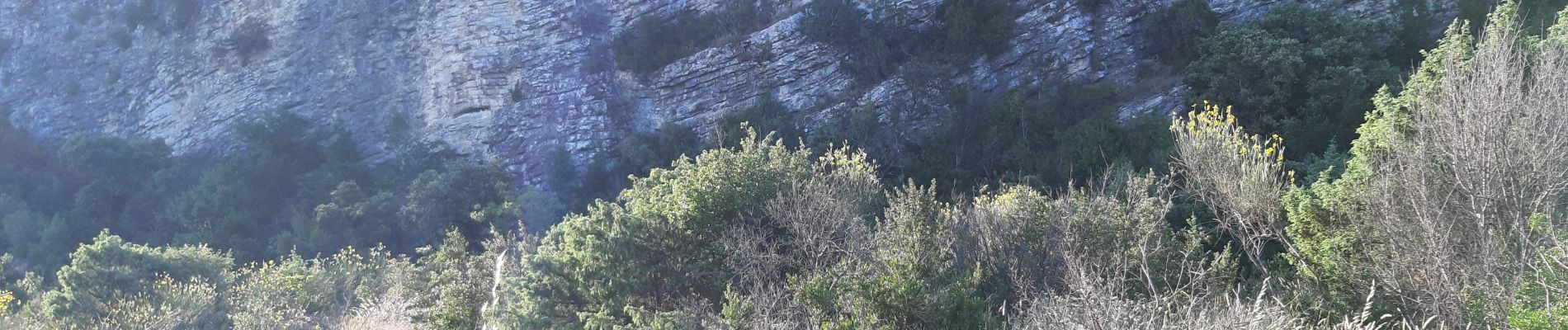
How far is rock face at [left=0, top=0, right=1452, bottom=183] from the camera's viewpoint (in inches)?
903

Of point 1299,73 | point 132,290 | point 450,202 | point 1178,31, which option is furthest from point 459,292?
point 1178,31

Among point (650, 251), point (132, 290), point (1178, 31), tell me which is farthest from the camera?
point (1178, 31)

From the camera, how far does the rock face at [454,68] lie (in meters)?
22.9

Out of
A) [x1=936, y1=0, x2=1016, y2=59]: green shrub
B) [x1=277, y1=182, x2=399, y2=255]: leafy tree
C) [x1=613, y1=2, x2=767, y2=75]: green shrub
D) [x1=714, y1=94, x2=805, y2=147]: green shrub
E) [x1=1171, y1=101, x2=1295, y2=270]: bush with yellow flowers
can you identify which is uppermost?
[x1=1171, y1=101, x2=1295, y2=270]: bush with yellow flowers

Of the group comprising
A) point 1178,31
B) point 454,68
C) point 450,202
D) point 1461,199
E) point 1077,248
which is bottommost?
point 450,202

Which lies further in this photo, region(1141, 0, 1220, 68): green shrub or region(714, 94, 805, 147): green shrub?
region(714, 94, 805, 147): green shrub

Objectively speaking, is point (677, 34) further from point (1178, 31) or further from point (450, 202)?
point (1178, 31)

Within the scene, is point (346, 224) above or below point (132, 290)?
below

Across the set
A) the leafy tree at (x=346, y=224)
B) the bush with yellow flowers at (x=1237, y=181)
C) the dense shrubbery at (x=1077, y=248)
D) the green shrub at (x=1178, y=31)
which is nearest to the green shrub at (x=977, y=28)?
the green shrub at (x=1178, y=31)

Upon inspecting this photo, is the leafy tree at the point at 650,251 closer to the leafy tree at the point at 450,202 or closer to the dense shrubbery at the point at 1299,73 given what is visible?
the dense shrubbery at the point at 1299,73

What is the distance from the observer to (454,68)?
27.1m

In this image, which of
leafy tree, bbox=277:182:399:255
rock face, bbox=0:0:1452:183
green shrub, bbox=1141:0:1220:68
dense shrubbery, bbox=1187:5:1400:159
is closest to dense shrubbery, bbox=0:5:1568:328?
dense shrubbery, bbox=1187:5:1400:159

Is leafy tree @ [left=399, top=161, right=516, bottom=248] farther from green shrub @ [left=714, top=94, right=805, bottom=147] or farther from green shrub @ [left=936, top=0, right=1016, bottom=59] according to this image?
green shrub @ [left=936, top=0, right=1016, bottom=59]

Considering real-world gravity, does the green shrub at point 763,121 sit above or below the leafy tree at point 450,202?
above
